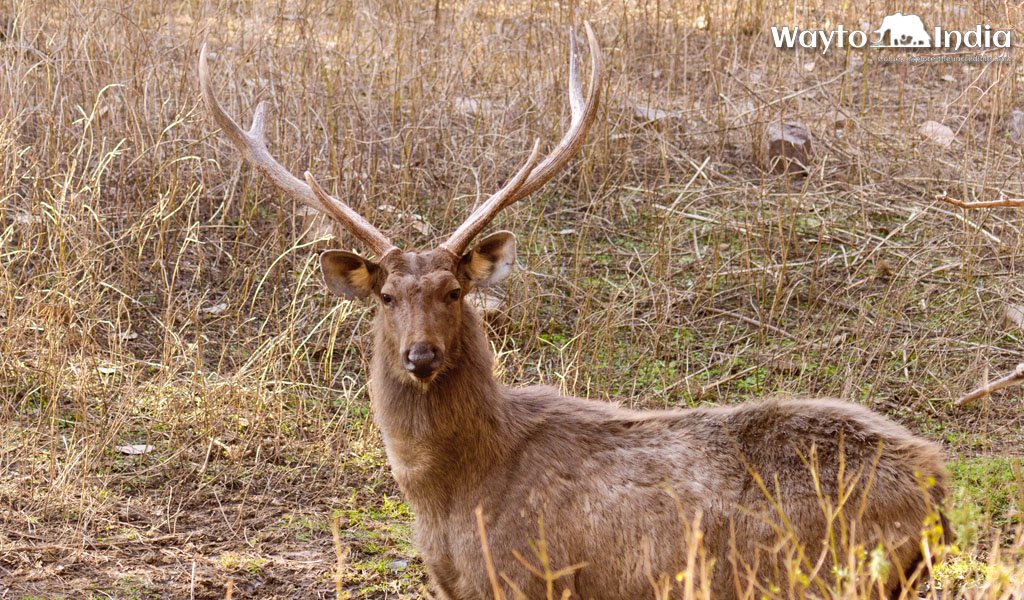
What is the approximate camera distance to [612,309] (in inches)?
294

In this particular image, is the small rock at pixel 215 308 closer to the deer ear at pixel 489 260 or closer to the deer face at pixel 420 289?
the deer face at pixel 420 289

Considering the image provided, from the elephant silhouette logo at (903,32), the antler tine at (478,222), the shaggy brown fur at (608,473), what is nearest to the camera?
the shaggy brown fur at (608,473)

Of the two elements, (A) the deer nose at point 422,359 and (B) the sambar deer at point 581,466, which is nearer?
(B) the sambar deer at point 581,466

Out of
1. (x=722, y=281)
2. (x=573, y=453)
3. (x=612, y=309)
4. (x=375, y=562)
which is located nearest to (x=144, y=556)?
(x=375, y=562)

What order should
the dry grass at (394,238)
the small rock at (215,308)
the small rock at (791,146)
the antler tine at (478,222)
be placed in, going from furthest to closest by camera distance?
the small rock at (791,146) → the small rock at (215,308) → the dry grass at (394,238) → the antler tine at (478,222)

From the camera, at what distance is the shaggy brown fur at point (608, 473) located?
4.26 meters

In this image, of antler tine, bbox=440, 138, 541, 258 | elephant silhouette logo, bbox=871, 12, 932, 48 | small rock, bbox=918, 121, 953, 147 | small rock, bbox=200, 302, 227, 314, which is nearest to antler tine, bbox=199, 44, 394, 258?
antler tine, bbox=440, 138, 541, 258

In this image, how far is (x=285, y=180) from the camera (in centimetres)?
524

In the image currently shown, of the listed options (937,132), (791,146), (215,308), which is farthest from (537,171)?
(937,132)

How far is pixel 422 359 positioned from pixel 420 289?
1.05 ft

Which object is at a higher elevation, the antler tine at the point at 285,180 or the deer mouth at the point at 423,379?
the antler tine at the point at 285,180

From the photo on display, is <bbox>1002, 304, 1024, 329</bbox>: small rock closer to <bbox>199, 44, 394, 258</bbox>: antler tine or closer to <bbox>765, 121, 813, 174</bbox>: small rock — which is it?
<bbox>765, 121, 813, 174</bbox>: small rock

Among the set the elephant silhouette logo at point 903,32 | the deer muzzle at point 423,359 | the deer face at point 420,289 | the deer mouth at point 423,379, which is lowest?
the deer mouth at point 423,379

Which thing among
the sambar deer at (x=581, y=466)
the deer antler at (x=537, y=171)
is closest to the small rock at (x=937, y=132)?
the deer antler at (x=537, y=171)
